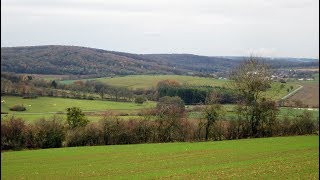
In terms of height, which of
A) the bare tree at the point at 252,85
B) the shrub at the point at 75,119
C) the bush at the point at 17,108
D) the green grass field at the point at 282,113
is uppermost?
the bare tree at the point at 252,85

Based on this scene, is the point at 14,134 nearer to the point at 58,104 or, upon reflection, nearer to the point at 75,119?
the point at 75,119

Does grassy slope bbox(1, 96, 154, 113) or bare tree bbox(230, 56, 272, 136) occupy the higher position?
bare tree bbox(230, 56, 272, 136)

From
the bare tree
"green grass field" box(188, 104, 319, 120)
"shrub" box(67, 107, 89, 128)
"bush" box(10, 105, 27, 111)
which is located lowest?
"bush" box(10, 105, 27, 111)

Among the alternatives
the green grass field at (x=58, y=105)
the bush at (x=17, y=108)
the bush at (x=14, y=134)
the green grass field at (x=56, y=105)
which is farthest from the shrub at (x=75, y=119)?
the bush at (x=17, y=108)

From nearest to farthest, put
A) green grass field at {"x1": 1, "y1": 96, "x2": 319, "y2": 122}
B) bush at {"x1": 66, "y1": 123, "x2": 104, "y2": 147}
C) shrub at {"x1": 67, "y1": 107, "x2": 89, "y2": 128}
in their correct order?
bush at {"x1": 66, "y1": 123, "x2": 104, "y2": 147} → shrub at {"x1": 67, "y1": 107, "x2": 89, "y2": 128} → green grass field at {"x1": 1, "y1": 96, "x2": 319, "y2": 122}

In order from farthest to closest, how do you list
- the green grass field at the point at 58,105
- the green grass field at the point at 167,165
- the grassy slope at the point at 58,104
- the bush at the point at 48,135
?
the grassy slope at the point at 58,104 < the green grass field at the point at 58,105 < the bush at the point at 48,135 < the green grass field at the point at 167,165

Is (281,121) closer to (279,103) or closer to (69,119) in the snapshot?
(279,103)

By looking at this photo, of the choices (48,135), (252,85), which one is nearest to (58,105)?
(48,135)

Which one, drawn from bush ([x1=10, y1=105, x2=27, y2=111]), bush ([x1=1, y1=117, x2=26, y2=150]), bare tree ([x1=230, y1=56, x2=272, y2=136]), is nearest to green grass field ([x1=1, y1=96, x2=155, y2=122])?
bush ([x1=10, y1=105, x2=27, y2=111])

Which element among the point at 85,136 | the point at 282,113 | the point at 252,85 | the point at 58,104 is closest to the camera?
the point at 252,85

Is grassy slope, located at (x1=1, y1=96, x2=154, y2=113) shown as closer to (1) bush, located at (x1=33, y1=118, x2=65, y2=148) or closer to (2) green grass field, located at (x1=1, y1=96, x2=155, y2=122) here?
(2) green grass field, located at (x1=1, y1=96, x2=155, y2=122)

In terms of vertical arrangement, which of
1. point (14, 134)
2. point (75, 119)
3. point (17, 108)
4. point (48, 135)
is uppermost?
point (75, 119)

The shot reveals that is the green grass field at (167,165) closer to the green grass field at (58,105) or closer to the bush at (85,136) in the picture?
the bush at (85,136)

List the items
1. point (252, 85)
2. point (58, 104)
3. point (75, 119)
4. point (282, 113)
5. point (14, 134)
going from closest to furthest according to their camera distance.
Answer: point (252, 85)
point (14, 134)
point (282, 113)
point (75, 119)
point (58, 104)
